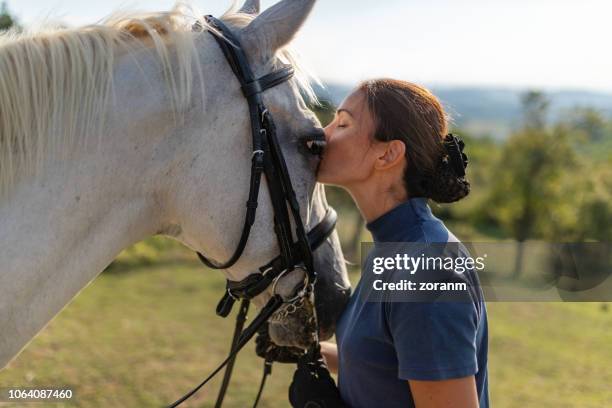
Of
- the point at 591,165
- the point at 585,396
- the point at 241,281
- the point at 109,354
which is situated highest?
the point at 241,281

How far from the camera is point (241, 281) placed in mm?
2055

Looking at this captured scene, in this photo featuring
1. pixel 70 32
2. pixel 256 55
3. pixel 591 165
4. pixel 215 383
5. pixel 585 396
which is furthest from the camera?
pixel 591 165

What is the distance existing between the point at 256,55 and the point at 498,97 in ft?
437

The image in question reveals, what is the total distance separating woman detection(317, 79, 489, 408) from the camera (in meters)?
1.63

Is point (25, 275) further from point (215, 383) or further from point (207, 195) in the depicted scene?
point (215, 383)

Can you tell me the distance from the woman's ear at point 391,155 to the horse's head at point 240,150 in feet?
0.81

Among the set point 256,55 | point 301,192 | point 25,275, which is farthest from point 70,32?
point 301,192

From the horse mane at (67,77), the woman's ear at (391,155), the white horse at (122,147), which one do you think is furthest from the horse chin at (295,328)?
the horse mane at (67,77)

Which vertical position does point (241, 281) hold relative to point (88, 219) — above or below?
below

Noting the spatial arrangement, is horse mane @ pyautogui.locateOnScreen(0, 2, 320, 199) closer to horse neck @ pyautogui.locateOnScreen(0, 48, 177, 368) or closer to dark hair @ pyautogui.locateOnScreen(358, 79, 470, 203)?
horse neck @ pyautogui.locateOnScreen(0, 48, 177, 368)

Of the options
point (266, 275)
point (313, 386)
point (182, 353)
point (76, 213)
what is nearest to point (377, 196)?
point (266, 275)

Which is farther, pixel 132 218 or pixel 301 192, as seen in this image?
pixel 301 192

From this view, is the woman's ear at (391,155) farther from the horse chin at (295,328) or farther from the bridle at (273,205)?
the horse chin at (295,328)

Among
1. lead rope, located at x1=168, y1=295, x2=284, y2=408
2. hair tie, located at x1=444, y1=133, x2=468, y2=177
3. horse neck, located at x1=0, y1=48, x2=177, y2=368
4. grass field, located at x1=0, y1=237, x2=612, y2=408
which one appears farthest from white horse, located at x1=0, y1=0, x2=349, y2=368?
grass field, located at x1=0, y1=237, x2=612, y2=408
